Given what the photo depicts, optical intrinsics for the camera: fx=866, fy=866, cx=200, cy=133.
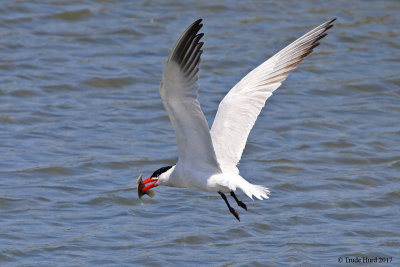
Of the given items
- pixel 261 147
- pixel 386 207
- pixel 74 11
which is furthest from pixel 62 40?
pixel 386 207

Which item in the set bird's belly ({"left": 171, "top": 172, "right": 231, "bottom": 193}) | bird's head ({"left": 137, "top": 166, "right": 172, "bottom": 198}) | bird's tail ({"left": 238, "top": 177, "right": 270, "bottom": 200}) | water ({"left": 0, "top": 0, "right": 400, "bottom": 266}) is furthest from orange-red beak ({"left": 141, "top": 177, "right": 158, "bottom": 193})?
bird's tail ({"left": 238, "top": 177, "right": 270, "bottom": 200})

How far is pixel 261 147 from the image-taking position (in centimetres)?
985

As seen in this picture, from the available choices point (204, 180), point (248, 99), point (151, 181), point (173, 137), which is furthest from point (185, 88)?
point (173, 137)

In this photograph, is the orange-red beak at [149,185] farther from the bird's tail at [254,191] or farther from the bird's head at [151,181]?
the bird's tail at [254,191]

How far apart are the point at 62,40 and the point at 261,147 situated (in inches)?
146

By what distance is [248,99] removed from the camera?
736cm

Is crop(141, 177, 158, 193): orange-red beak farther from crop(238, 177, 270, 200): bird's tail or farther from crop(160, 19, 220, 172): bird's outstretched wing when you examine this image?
crop(238, 177, 270, 200): bird's tail

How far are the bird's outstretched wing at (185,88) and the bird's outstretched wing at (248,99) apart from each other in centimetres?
78

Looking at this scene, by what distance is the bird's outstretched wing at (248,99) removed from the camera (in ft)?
23.2

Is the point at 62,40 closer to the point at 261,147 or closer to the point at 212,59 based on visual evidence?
the point at 212,59

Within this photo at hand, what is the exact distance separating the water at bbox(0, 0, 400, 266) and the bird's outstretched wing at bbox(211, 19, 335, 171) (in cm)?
107

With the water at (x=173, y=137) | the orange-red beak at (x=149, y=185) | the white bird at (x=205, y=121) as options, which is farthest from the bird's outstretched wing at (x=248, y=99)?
the water at (x=173, y=137)

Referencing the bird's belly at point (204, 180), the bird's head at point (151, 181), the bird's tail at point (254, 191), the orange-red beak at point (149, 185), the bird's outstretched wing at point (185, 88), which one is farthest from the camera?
the orange-red beak at point (149, 185)

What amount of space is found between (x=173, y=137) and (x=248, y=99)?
2708 millimetres
